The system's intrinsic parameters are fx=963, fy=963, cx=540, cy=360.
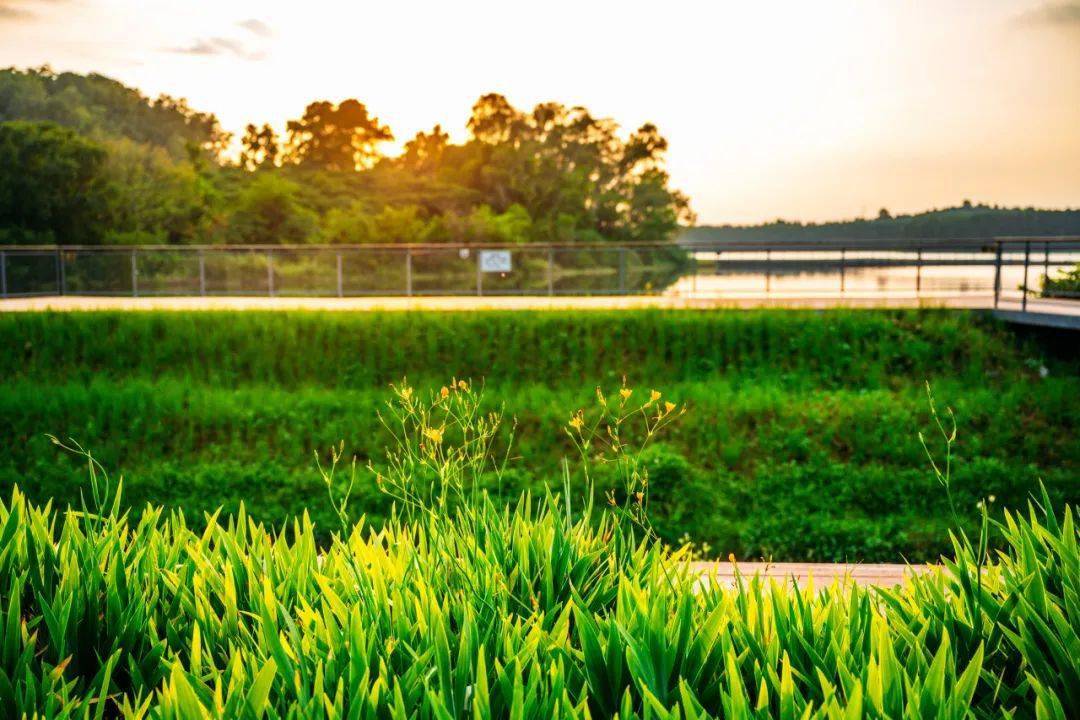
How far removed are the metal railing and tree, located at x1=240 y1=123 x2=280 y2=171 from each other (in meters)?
70.0

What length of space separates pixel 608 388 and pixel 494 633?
493 inches

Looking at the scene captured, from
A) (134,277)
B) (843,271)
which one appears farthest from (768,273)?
(134,277)

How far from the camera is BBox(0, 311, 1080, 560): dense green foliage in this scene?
40.8 ft

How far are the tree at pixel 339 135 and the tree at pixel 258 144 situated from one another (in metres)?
6.03

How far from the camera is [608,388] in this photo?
15.6 m

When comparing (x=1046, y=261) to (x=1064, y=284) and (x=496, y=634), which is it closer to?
(x=1064, y=284)

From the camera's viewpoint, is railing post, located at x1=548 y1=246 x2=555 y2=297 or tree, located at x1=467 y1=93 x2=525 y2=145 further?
tree, located at x1=467 y1=93 x2=525 y2=145

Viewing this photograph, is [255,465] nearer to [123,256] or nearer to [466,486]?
[466,486]

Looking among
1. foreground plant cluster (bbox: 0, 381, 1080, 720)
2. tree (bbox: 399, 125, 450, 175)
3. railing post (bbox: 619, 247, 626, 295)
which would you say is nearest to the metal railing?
railing post (bbox: 619, 247, 626, 295)

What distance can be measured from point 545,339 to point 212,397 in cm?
562

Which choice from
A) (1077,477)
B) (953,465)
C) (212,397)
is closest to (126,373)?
(212,397)

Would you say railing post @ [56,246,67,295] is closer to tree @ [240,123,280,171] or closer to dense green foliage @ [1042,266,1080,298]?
dense green foliage @ [1042,266,1080,298]

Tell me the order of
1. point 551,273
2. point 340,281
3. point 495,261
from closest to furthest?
point 551,273 → point 495,261 → point 340,281

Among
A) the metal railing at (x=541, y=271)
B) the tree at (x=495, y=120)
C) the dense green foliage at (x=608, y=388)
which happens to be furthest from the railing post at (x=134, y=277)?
the tree at (x=495, y=120)
